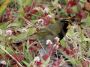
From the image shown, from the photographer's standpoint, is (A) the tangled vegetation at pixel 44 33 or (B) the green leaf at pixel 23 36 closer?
(A) the tangled vegetation at pixel 44 33

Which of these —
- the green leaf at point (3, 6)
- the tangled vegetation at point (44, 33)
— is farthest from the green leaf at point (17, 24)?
the green leaf at point (3, 6)

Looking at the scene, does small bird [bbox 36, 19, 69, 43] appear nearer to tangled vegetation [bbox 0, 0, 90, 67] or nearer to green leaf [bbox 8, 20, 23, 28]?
tangled vegetation [bbox 0, 0, 90, 67]

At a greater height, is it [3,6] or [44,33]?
[3,6]

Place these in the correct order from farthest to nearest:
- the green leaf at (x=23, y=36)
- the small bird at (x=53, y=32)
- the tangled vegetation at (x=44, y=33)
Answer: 1. the small bird at (x=53, y=32)
2. the green leaf at (x=23, y=36)
3. the tangled vegetation at (x=44, y=33)

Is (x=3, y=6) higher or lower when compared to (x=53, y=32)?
higher

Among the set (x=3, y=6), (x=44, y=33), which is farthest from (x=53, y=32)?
(x=3, y=6)

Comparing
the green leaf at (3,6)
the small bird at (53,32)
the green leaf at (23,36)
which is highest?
the green leaf at (3,6)

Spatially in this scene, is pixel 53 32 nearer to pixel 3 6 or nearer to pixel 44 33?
pixel 44 33

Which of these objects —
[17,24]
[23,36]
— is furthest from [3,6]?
[23,36]

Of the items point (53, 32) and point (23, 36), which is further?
point (53, 32)

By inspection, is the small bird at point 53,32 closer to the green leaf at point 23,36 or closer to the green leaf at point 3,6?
the green leaf at point 23,36

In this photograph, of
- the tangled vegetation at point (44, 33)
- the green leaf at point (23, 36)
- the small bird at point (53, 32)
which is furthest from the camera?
the small bird at point (53, 32)

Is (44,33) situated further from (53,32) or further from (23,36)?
(23,36)
